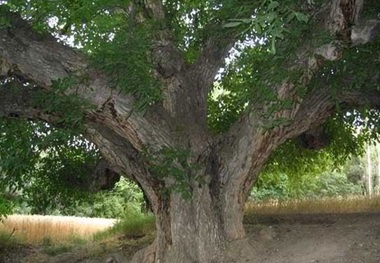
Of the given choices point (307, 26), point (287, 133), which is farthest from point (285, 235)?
point (307, 26)

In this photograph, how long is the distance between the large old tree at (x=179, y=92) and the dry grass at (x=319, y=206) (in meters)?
3.22

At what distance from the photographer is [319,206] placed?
10.7 meters

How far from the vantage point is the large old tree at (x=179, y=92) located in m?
5.88

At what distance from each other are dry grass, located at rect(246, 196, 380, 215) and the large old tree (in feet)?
10.6

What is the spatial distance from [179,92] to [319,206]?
183 inches

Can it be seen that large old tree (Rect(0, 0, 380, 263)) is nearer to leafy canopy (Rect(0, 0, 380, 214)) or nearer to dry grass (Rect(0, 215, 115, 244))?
leafy canopy (Rect(0, 0, 380, 214))

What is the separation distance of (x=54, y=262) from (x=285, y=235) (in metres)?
4.23

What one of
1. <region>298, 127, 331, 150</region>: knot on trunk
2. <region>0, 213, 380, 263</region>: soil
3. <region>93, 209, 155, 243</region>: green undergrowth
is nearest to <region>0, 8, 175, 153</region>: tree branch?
<region>0, 213, 380, 263</region>: soil

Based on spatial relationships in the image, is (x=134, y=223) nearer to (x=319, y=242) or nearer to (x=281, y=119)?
(x=319, y=242)

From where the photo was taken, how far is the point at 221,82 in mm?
9633

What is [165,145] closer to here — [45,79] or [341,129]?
[45,79]

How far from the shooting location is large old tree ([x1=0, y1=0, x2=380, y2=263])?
19.3ft

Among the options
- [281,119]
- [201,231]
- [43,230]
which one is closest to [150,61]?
[281,119]

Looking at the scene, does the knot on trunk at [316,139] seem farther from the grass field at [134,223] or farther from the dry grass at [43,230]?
the dry grass at [43,230]
